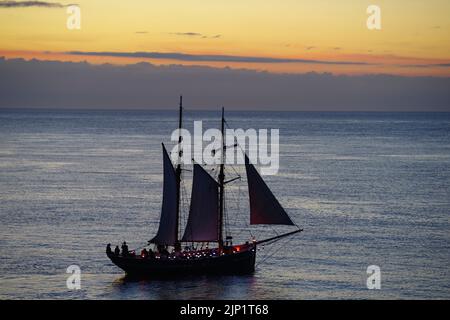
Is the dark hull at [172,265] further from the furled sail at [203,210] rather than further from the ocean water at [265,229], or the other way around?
the furled sail at [203,210]

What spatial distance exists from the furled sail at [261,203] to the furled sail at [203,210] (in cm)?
237

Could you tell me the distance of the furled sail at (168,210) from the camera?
58.5 m

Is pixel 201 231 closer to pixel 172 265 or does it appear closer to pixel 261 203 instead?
pixel 172 265

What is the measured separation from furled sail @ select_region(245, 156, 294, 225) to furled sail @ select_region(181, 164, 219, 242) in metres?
2.37

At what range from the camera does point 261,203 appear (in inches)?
2322

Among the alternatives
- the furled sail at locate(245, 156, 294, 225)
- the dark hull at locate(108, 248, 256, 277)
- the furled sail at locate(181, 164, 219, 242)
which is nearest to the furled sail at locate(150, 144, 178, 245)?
the furled sail at locate(181, 164, 219, 242)

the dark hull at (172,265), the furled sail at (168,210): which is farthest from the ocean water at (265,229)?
Answer: the furled sail at (168,210)

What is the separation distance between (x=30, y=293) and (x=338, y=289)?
1743 centimetres

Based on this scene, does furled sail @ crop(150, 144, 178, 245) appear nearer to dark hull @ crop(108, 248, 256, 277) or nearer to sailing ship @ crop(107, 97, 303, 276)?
sailing ship @ crop(107, 97, 303, 276)

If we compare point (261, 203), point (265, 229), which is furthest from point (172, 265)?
point (265, 229)

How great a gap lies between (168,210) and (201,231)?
2469mm

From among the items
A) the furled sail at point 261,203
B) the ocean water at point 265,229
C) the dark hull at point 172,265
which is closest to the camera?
the ocean water at point 265,229
